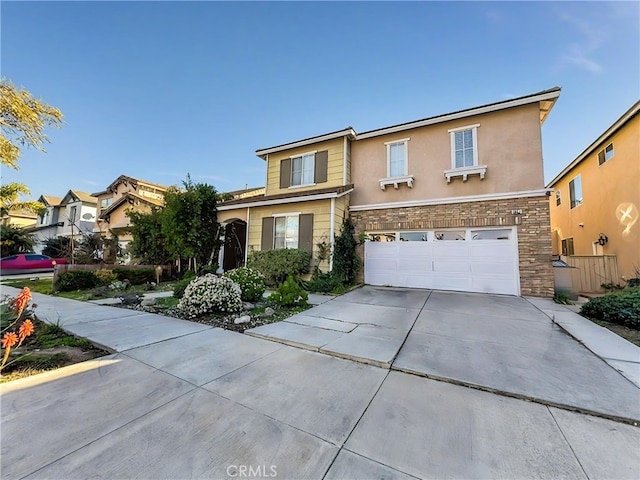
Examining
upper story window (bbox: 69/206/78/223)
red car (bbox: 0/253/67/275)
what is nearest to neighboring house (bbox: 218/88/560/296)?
red car (bbox: 0/253/67/275)

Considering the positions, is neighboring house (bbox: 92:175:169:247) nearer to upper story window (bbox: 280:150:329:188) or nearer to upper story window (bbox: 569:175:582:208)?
upper story window (bbox: 280:150:329:188)

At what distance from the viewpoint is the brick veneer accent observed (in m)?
8.38

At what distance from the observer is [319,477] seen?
5.48 feet

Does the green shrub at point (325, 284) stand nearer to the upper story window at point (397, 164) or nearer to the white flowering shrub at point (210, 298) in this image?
the white flowering shrub at point (210, 298)

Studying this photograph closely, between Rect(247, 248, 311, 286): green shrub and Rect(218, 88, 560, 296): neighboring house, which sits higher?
Rect(218, 88, 560, 296): neighboring house

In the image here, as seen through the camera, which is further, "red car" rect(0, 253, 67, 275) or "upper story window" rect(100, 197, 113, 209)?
"upper story window" rect(100, 197, 113, 209)

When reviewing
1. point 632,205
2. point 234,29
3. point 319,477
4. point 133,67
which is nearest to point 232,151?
point 133,67

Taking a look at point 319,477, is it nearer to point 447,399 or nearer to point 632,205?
point 447,399

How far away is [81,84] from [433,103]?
46.1ft

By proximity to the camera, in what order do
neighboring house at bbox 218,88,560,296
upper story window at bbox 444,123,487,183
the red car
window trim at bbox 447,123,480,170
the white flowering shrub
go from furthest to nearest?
the red car
window trim at bbox 447,123,480,170
upper story window at bbox 444,123,487,183
neighboring house at bbox 218,88,560,296
the white flowering shrub

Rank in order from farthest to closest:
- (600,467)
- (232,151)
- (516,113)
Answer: (232,151) < (516,113) < (600,467)

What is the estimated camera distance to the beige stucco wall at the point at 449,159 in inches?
348

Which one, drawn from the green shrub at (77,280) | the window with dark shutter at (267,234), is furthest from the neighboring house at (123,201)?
the window with dark shutter at (267,234)

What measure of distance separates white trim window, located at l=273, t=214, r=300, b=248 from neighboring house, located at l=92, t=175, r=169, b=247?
975 centimetres
